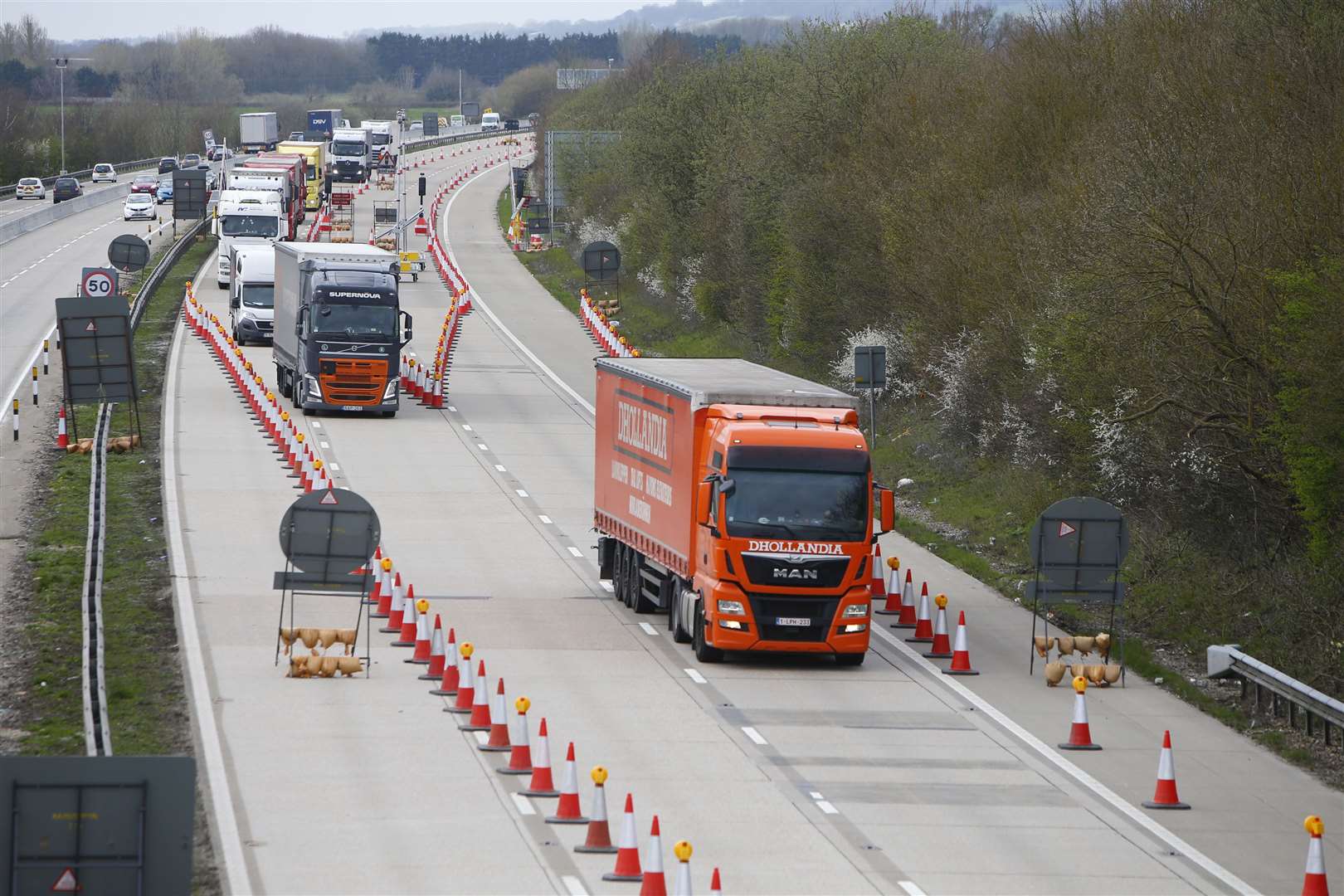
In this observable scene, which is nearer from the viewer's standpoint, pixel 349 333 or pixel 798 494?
pixel 798 494

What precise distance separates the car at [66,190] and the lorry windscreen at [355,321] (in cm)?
7659

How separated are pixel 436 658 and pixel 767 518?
156 inches

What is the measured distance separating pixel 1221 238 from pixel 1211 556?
4209 millimetres

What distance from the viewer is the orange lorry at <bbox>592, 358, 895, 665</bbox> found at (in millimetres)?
22266

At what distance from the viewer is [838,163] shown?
48625 millimetres

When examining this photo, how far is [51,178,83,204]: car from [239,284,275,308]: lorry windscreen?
62.5m

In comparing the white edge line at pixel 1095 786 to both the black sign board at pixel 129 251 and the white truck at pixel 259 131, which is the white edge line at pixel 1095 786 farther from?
the white truck at pixel 259 131

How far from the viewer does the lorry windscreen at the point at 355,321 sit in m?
43.0

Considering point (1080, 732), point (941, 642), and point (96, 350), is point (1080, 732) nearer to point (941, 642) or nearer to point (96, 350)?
point (941, 642)

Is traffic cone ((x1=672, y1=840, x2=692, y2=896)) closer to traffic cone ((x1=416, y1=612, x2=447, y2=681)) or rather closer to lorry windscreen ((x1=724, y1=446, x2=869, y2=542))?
traffic cone ((x1=416, y1=612, x2=447, y2=681))

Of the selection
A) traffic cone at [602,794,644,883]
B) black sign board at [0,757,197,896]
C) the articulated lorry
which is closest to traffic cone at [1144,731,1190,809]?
traffic cone at [602,794,644,883]

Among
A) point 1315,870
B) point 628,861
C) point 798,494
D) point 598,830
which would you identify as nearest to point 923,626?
point 798,494

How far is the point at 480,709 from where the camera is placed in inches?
774

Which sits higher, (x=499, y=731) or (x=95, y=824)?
(x=95, y=824)
